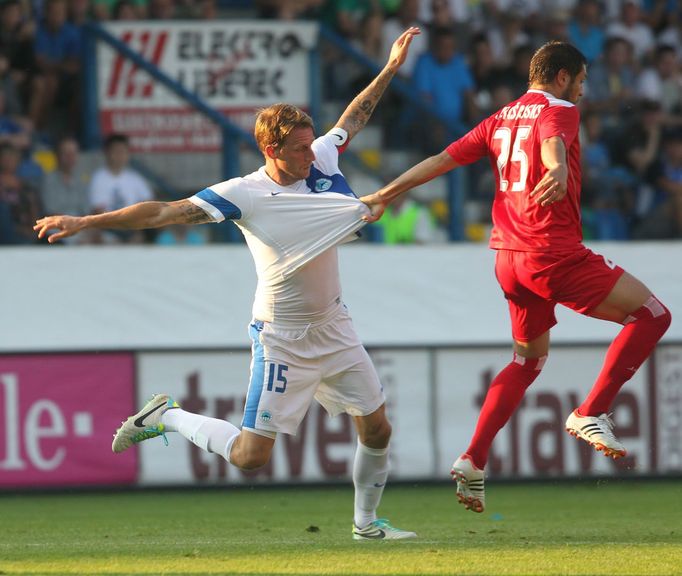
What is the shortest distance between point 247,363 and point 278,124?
4.62 meters

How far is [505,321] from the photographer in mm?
11492

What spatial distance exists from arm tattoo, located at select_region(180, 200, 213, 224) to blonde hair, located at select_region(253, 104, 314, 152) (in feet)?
1.54

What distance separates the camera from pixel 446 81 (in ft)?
46.2

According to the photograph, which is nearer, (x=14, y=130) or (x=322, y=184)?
(x=322, y=184)

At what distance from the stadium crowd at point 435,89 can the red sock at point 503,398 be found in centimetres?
515

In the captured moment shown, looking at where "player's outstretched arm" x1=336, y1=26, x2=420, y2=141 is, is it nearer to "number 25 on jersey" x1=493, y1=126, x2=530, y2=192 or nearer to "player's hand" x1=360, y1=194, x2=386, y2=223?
"player's hand" x1=360, y1=194, x2=386, y2=223

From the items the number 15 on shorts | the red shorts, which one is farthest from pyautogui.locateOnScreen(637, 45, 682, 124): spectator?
the number 15 on shorts

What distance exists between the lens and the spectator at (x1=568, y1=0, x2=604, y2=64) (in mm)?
15250

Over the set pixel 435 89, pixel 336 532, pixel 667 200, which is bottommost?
pixel 336 532

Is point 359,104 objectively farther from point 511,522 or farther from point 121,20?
point 121,20

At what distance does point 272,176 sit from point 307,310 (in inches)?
27.3

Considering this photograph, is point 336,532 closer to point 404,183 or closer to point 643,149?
point 404,183

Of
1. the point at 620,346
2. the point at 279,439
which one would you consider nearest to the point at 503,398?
the point at 620,346

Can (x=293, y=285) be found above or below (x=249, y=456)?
above
